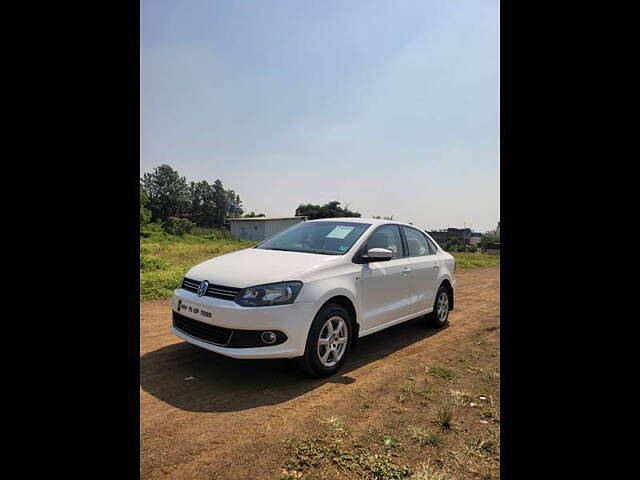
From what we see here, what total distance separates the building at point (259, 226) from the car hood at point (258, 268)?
102ft

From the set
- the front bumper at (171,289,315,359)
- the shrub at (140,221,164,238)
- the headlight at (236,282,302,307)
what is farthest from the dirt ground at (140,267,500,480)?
the shrub at (140,221,164,238)

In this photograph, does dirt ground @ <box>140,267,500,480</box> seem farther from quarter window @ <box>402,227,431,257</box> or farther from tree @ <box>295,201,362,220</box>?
tree @ <box>295,201,362,220</box>

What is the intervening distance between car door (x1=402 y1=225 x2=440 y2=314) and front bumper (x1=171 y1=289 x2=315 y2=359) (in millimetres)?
2029

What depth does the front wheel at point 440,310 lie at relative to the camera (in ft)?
18.2

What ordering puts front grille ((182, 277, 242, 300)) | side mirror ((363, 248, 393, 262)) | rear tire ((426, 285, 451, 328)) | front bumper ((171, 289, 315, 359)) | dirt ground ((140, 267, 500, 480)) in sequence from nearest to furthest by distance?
dirt ground ((140, 267, 500, 480)) < front bumper ((171, 289, 315, 359)) < front grille ((182, 277, 242, 300)) < side mirror ((363, 248, 393, 262)) < rear tire ((426, 285, 451, 328))

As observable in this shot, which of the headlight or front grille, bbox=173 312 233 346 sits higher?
the headlight

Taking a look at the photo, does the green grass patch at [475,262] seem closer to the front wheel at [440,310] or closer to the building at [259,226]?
the front wheel at [440,310]

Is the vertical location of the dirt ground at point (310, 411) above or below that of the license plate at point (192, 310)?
below

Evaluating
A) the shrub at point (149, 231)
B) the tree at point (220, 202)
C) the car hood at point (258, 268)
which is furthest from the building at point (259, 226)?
the car hood at point (258, 268)

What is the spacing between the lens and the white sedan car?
3.33 metres
